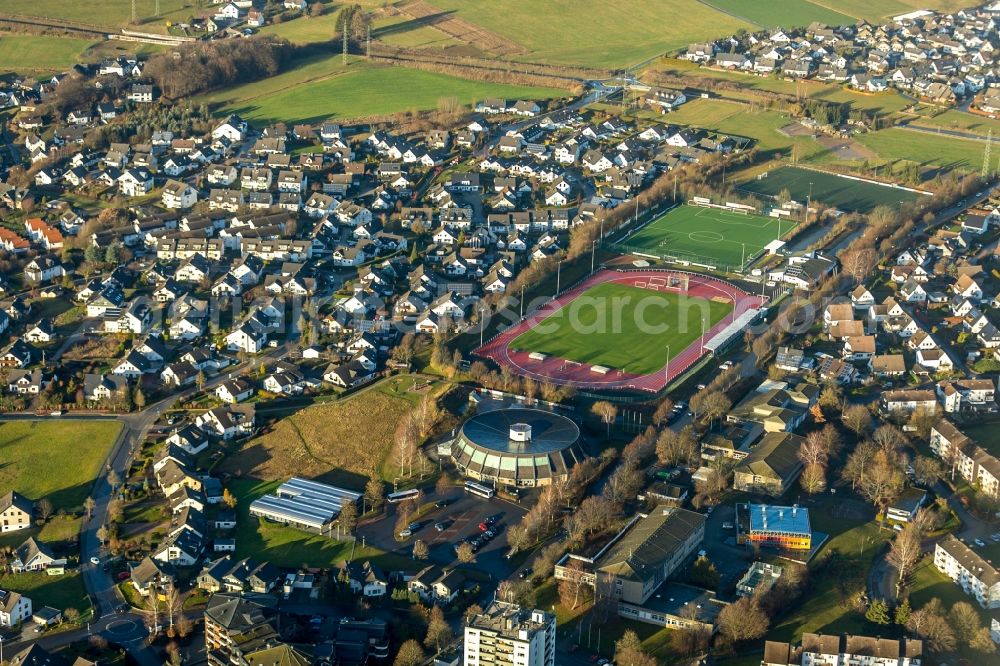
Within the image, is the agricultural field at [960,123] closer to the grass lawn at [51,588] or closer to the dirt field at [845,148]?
the dirt field at [845,148]

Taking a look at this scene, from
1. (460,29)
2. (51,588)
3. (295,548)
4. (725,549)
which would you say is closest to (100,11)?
(460,29)

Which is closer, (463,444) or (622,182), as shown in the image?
(463,444)

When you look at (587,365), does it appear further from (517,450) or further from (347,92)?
(347,92)

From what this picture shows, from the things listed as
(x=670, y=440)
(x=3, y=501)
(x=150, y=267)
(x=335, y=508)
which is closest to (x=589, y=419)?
(x=670, y=440)

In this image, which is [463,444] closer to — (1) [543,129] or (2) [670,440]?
(2) [670,440]

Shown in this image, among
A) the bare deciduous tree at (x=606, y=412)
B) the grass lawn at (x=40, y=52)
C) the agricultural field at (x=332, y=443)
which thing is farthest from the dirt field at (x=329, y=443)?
the grass lawn at (x=40, y=52)

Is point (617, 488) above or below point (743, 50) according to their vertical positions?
below
